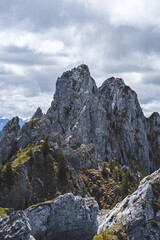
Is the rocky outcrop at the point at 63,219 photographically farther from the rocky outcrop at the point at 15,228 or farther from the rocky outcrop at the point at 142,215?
the rocky outcrop at the point at 142,215

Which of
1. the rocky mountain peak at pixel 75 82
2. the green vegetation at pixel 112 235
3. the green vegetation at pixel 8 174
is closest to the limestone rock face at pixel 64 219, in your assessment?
the green vegetation at pixel 112 235

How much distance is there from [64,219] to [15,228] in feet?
36.5

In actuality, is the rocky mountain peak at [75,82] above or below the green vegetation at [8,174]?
above

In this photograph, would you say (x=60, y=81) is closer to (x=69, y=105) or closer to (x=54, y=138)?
(x=69, y=105)

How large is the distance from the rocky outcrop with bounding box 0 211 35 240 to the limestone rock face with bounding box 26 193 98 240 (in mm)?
6307

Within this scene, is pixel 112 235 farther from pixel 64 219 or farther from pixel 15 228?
pixel 15 228

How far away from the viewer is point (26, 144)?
93000mm

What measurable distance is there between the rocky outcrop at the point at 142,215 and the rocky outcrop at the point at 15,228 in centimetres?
1474

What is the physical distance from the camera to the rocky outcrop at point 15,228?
2416cm

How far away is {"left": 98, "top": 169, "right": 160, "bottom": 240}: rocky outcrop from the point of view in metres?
30.6

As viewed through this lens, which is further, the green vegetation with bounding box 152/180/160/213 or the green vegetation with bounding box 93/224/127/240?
the green vegetation with bounding box 152/180/160/213

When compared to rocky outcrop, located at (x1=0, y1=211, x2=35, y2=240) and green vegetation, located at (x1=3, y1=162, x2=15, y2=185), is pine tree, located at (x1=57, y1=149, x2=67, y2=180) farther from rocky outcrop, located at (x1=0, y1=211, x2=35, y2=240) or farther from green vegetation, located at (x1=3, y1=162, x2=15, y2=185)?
rocky outcrop, located at (x1=0, y1=211, x2=35, y2=240)

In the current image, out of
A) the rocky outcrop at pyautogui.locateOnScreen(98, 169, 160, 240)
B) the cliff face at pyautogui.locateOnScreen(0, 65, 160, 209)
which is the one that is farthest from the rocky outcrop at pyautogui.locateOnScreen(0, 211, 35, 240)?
the cliff face at pyautogui.locateOnScreen(0, 65, 160, 209)

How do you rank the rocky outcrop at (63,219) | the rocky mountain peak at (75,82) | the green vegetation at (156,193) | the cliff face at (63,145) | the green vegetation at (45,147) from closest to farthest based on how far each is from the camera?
the rocky outcrop at (63,219) → the green vegetation at (156,193) → the cliff face at (63,145) → the green vegetation at (45,147) → the rocky mountain peak at (75,82)
